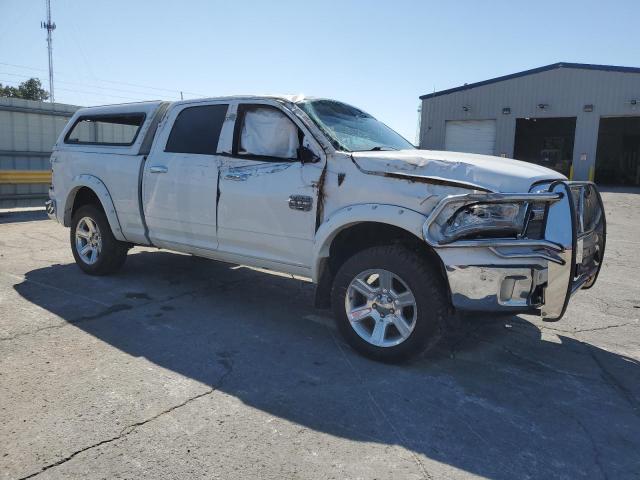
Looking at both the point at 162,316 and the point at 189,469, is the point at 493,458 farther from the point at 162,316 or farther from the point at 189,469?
the point at 162,316

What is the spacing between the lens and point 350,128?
4477 mm

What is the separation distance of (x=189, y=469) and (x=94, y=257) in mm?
4259

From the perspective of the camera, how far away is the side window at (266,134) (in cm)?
425

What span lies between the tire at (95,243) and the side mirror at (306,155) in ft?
9.73

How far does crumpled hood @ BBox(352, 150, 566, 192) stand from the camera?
3.31 meters

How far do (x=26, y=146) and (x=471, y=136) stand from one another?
24.0 metres

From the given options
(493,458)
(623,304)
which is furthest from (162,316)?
(623,304)

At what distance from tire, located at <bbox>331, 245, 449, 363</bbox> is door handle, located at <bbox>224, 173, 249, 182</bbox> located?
1.25 metres

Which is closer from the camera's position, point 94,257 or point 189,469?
point 189,469

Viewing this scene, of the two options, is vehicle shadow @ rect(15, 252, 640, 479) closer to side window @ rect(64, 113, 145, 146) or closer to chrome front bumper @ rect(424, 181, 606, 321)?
chrome front bumper @ rect(424, 181, 606, 321)

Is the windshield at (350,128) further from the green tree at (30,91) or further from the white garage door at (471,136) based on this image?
the green tree at (30,91)

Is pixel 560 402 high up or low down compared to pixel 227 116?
down

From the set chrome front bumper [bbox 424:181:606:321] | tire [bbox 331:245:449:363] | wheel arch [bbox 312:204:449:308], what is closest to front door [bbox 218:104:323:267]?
wheel arch [bbox 312:204:449:308]

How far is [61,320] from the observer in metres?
4.49
